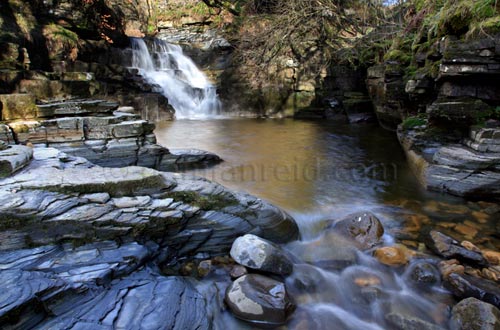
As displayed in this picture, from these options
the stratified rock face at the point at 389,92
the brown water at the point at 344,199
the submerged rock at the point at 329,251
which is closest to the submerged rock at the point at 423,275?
the brown water at the point at 344,199

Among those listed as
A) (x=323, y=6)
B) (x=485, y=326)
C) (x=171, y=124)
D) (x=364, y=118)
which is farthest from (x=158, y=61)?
(x=485, y=326)

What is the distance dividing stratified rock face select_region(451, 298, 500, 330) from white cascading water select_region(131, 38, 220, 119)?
1317cm

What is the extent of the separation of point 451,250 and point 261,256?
202 cm

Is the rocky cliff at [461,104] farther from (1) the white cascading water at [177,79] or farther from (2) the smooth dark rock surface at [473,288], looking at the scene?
(1) the white cascading water at [177,79]

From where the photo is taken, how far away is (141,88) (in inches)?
556

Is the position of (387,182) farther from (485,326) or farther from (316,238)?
(485,326)

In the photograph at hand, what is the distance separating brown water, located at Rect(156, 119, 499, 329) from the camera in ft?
9.54

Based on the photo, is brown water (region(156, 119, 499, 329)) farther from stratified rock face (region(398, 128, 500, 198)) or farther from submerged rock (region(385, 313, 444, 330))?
stratified rock face (region(398, 128, 500, 198))

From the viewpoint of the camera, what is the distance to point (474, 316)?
252cm

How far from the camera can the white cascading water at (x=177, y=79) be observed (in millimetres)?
14812

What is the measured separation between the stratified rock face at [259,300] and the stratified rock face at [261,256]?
18 cm

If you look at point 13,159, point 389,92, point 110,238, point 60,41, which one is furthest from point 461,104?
point 60,41

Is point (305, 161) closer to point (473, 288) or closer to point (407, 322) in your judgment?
point (473, 288)

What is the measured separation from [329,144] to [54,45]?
34.4 feet
